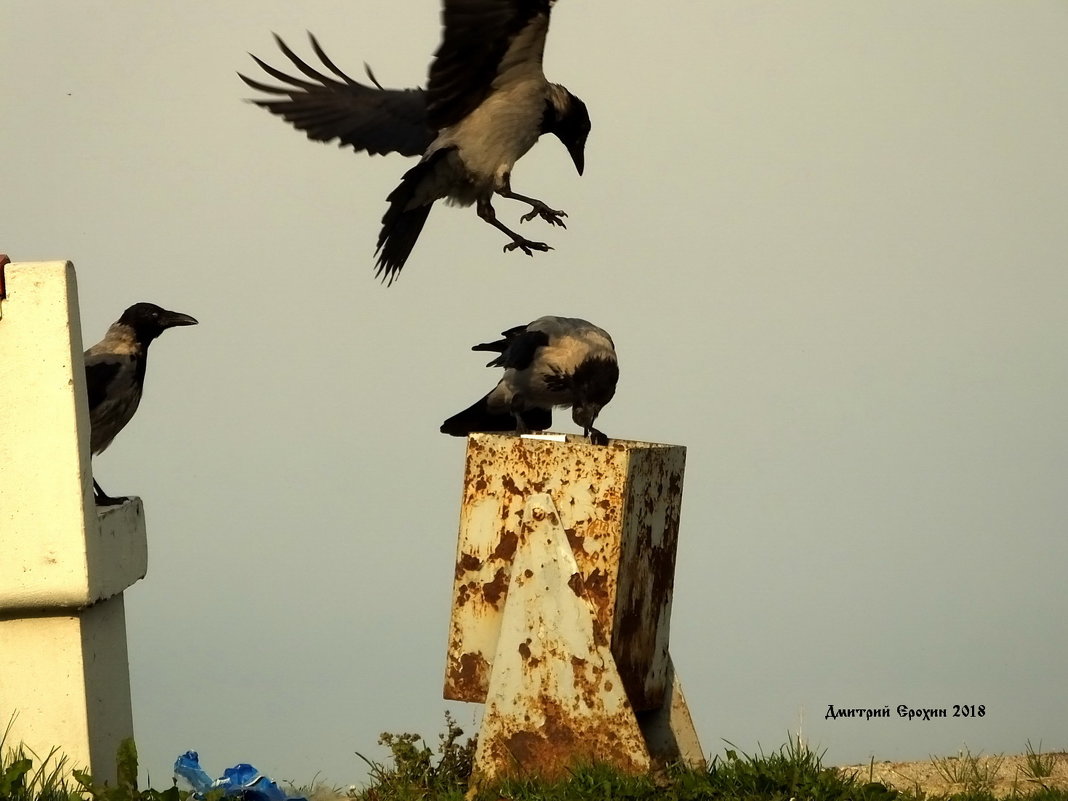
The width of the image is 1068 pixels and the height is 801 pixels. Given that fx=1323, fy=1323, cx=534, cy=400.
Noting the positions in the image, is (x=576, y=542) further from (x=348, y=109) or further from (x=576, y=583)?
(x=348, y=109)

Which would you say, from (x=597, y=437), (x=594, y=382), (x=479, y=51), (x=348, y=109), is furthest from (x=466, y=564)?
(x=348, y=109)

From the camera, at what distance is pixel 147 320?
286 inches

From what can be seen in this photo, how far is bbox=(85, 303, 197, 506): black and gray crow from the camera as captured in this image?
684 cm

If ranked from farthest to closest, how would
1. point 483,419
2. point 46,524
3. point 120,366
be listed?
point 120,366 < point 483,419 < point 46,524

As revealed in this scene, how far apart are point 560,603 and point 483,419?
2.15 m

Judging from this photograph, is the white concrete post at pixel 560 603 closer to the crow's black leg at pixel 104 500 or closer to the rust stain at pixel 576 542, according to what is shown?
the rust stain at pixel 576 542

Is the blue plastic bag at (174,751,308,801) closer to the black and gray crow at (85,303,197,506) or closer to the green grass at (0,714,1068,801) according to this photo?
the green grass at (0,714,1068,801)

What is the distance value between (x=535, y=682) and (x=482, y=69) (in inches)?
138

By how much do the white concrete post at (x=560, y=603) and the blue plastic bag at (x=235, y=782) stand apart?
772mm

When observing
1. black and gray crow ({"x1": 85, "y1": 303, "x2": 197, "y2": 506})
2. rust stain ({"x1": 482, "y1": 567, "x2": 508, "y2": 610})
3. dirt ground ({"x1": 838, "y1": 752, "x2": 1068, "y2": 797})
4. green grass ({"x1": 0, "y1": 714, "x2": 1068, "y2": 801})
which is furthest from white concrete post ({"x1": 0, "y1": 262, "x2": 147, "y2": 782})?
dirt ground ({"x1": 838, "y1": 752, "x2": 1068, "y2": 797})

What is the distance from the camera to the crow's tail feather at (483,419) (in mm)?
6789

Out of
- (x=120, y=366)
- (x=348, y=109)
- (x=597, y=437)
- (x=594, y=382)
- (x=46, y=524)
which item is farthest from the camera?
(x=348, y=109)

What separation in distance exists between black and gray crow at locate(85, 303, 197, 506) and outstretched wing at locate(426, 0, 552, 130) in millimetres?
1875

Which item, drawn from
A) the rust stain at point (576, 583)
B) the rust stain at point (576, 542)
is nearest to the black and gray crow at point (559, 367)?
the rust stain at point (576, 542)
